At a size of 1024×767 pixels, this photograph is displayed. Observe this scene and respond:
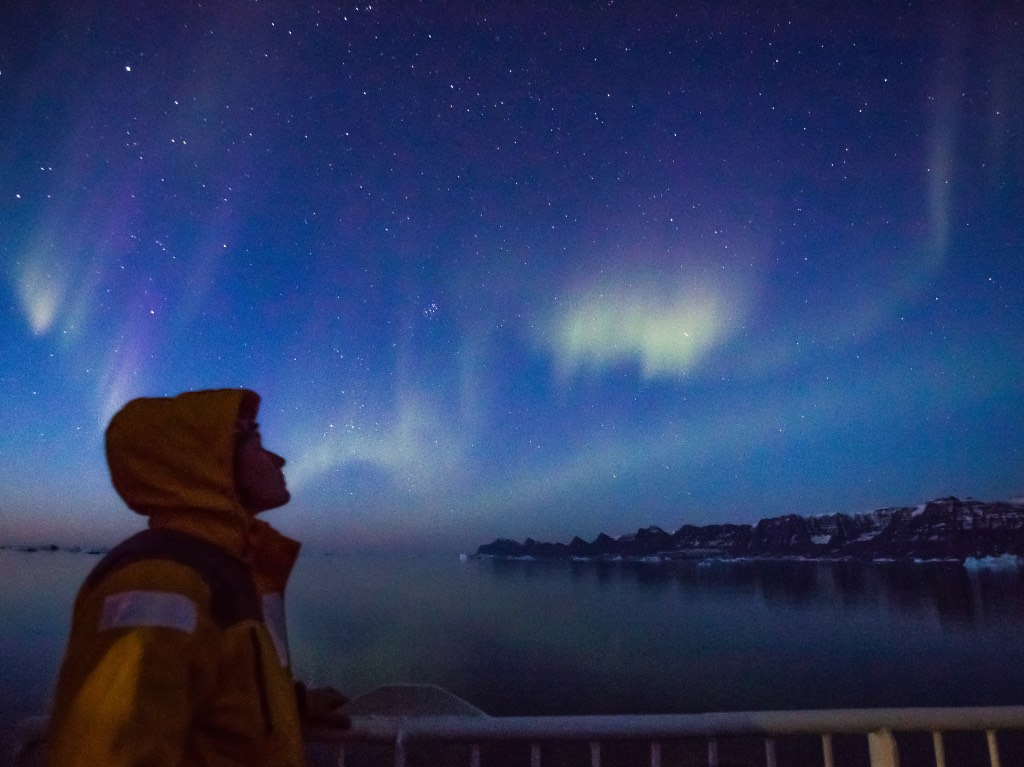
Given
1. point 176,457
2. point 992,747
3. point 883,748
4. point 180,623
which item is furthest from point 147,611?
point 992,747

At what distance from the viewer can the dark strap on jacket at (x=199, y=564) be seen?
1367 millimetres

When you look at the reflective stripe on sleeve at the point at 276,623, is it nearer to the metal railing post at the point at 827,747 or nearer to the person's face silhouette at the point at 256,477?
the person's face silhouette at the point at 256,477

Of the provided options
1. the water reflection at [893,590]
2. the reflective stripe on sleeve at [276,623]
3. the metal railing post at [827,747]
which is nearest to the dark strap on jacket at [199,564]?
the reflective stripe on sleeve at [276,623]

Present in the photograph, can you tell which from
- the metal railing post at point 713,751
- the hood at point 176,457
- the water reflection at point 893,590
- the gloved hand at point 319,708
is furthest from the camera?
the water reflection at point 893,590

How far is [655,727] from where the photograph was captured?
188 cm

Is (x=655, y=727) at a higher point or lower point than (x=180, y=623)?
lower

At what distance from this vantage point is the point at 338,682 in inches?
1876

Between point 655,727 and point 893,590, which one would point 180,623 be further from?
point 893,590

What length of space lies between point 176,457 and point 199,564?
31cm

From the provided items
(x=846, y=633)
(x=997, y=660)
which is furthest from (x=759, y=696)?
(x=846, y=633)

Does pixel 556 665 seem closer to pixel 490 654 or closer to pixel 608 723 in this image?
pixel 490 654

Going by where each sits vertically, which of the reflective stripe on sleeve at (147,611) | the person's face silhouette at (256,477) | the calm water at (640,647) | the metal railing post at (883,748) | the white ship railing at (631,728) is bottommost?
the calm water at (640,647)

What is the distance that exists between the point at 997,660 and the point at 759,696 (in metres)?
29.7

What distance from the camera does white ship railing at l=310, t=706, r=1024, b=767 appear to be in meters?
1.87
